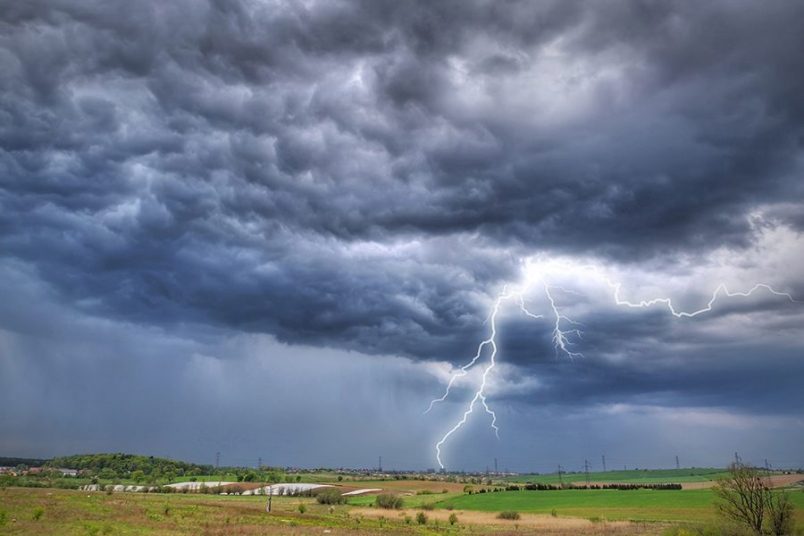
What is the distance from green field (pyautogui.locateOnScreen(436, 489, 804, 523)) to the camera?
90375 mm

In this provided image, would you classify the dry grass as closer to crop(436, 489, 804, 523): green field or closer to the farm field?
the farm field

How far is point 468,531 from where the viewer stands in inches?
2682

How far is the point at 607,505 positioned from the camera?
11412 cm

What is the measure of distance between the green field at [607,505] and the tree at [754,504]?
25527 mm

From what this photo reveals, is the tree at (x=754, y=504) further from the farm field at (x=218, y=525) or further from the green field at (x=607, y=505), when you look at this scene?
the green field at (x=607, y=505)

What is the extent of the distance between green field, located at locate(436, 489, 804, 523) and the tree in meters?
25.5

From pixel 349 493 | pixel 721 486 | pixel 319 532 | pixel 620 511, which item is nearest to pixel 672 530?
pixel 721 486

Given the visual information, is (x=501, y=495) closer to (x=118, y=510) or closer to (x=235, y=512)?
(x=235, y=512)

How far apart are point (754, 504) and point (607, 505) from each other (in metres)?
66.6

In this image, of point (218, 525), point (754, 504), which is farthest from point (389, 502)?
point (754, 504)

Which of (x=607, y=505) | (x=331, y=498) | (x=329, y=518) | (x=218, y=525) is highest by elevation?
(x=218, y=525)

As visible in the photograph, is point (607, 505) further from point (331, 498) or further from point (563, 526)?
point (331, 498)

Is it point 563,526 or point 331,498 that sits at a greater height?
point 563,526

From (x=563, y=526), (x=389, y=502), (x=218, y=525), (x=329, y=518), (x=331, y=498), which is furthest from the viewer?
(x=331, y=498)
